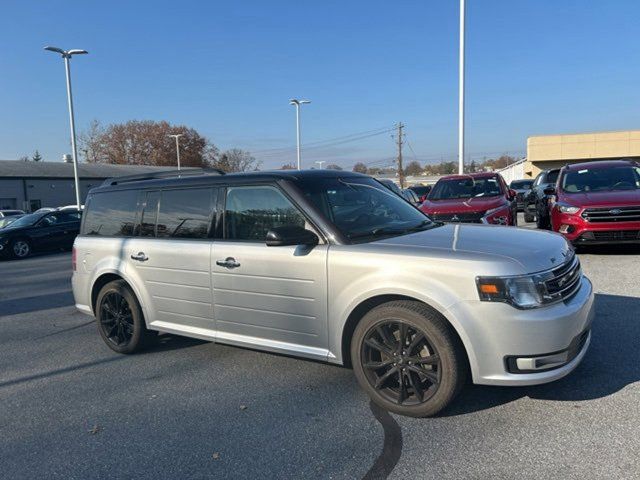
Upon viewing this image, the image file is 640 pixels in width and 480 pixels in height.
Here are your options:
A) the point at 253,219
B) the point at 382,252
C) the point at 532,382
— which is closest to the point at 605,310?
the point at 532,382

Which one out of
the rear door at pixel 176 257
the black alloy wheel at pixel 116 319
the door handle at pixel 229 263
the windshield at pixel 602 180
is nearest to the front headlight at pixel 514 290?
the door handle at pixel 229 263

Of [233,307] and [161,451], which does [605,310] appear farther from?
[161,451]

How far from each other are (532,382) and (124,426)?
291 centimetres

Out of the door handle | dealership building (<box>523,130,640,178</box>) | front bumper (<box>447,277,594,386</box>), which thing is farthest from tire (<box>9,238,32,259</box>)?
dealership building (<box>523,130,640,178</box>)

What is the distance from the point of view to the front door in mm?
4039

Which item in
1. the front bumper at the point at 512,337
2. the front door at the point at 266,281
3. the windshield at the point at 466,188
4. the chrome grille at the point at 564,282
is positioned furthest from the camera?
the windshield at the point at 466,188

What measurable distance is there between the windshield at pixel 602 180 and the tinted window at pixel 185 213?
25.9 ft

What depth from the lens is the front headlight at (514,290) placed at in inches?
131

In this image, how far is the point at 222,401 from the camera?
164 inches

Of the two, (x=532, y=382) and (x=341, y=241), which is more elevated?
(x=341, y=241)

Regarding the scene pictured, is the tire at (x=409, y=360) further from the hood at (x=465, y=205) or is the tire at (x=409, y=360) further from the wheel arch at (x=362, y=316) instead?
the hood at (x=465, y=205)

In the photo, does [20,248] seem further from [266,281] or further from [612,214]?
[612,214]

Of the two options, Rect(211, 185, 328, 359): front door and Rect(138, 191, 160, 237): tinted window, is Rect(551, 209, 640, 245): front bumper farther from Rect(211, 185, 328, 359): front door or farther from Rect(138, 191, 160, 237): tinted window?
Rect(138, 191, 160, 237): tinted window

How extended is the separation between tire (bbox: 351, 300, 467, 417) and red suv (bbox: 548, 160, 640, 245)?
6.58 m
